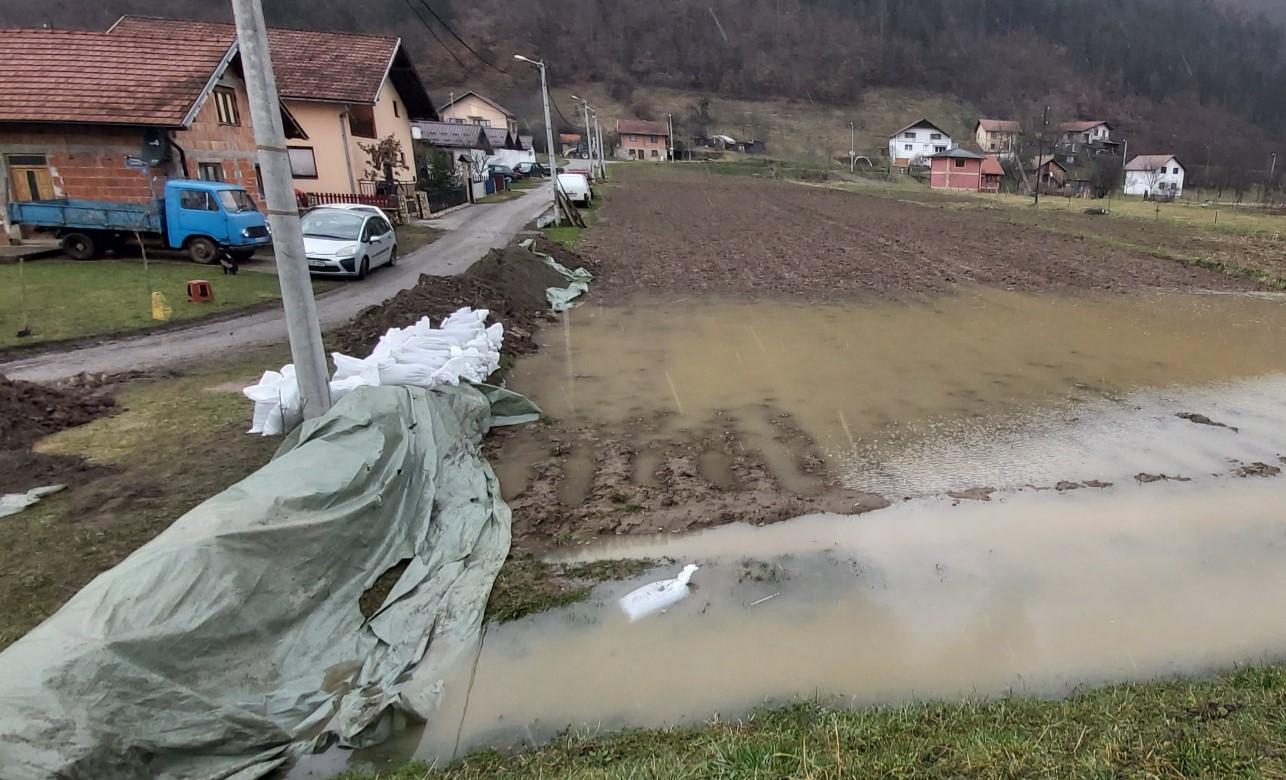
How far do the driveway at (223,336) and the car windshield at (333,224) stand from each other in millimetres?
1192

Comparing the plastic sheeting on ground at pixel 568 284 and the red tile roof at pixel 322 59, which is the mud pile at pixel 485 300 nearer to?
the plastic sheeting on ground at pixel 568 284

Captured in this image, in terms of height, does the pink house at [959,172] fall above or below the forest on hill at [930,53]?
below

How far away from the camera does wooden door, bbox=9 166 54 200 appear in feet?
60.1

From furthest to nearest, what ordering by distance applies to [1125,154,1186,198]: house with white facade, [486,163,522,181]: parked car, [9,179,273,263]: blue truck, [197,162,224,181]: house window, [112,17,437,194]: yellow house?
[1125,154,1186,198]: house with white facade → [486,163,522,181]: parked car → [112,17,437,194]: yellow house → [197,162,224,181]: house window → [9,179,273,263]: blue truck

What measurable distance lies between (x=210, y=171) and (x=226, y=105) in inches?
89.0

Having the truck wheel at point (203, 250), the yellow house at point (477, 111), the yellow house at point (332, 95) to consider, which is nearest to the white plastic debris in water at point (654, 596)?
the truck wheel at point (203, 250)

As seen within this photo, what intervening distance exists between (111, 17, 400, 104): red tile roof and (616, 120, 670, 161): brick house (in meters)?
70.0

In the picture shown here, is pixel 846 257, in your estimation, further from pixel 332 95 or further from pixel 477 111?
pixel 477 111

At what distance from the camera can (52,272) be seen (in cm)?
1534

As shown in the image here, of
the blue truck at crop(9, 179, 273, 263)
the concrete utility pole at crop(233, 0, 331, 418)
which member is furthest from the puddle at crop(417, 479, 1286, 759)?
the blue truck at crop(9, 179, 273, 263)

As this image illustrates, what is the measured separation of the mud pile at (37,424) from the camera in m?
6.22

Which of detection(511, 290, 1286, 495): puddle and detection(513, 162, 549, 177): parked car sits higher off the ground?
detection(513, 162, 549, 177): parked car

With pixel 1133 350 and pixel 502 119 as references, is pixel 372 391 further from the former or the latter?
pixel 502 119

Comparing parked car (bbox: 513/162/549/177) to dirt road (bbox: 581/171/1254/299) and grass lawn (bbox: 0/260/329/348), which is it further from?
grass lawn (bbox: 0/260/329/348)
